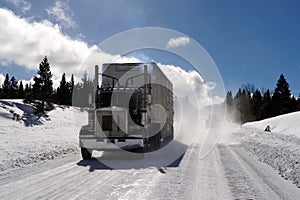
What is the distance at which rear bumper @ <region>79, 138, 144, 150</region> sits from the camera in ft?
35.4

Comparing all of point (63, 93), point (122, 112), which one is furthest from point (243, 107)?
point (122, 112)

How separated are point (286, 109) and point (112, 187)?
59812mm

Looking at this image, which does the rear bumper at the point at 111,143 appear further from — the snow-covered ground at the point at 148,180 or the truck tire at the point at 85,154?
the snow-covered ground at the point at 148,180

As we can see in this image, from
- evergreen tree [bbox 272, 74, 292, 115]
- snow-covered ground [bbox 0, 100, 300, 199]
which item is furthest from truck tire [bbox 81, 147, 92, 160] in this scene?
evergreen tree [bbox 272, 74, 292, 115]

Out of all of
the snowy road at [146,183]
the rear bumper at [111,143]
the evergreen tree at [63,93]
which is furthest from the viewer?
the evergreen tree at [63,93]

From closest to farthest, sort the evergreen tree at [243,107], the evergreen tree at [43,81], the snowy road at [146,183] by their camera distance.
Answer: the snowy road at [146,183]
the evergreen tree at [43,81]
the evergreen tree at [243,107]

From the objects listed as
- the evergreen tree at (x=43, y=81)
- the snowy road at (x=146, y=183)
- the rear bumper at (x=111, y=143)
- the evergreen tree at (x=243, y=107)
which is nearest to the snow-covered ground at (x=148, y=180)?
the snowy road at (x=146, y=183)

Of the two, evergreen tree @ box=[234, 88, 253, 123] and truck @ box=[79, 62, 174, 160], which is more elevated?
evergreen tree @ box=[234, 88, 253, 123]

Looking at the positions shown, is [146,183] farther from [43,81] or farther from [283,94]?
[283,94]

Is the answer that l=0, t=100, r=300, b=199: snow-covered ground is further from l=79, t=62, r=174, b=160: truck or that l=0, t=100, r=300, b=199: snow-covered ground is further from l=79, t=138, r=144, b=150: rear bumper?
l=79, t=62, r=174, b=160: truck

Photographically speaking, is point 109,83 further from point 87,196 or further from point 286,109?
point 286,109

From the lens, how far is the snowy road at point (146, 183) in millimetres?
5824

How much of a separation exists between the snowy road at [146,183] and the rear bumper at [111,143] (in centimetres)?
138

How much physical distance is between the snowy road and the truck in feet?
5.38
